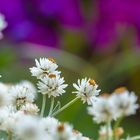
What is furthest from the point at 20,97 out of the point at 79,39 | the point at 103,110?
the point at 79,39

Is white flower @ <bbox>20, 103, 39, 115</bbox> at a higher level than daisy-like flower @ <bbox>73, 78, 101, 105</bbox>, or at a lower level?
lower

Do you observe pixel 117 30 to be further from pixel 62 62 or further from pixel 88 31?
pixel 62 62

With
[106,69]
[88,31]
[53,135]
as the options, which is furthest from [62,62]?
[53,135]

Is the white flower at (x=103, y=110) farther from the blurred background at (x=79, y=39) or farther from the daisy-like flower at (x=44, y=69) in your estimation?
the blurred background at (x=79, y=39)

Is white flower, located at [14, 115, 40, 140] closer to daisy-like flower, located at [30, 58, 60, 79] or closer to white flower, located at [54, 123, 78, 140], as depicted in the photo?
white flower, located at [54, 123, 78, 140]

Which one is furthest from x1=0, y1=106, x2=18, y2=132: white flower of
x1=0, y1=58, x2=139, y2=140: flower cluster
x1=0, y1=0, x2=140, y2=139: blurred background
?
x1=0, y1=0, x2=140, y2=139: blurred background

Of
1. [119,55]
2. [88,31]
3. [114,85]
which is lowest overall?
[114,85]

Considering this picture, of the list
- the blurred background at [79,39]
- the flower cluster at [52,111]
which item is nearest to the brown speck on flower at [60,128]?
the flower cluster at [52,111]
